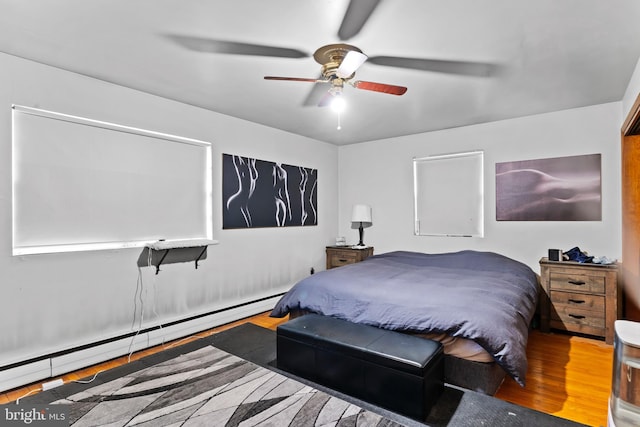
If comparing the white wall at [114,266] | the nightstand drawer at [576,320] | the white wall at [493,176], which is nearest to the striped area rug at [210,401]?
the white wall at [114,266]

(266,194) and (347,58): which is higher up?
(347,58)

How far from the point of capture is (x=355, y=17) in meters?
1.93

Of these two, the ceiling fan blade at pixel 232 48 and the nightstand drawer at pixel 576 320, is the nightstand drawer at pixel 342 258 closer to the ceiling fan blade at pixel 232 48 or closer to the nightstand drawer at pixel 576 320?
the nightstand drawer at pixel 576 320

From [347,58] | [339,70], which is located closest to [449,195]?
[339,70]

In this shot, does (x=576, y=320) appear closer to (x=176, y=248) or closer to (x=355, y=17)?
(x=355, y=17)

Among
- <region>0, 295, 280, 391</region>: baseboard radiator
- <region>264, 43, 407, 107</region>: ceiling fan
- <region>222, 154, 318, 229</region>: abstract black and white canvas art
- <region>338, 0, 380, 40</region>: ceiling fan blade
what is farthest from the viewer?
<region>222, 154, 318, 229</region>: abstract black and white canvas art

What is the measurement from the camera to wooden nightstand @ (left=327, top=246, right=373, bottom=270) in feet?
16.1

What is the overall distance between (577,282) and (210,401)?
11.3 ft

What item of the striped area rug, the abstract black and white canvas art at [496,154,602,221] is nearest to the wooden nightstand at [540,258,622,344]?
the abstract black and white canvas art at [496,154,602,221]

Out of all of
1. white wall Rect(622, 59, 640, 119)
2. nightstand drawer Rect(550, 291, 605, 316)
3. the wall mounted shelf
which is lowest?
nightstand drawer Rect(550, 291, 605, 316)

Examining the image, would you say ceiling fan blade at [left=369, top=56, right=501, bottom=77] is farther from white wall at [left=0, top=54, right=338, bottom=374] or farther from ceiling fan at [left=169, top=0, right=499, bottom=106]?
white wall at [left=0, top=54, right=338, bottom=374]

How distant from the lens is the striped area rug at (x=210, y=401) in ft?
6.33

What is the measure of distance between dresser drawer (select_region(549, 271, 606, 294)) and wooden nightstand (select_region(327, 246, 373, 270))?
2.27 metres

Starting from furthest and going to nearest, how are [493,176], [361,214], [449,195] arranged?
[361,214]
[449,195]
[493,176]
